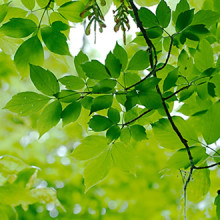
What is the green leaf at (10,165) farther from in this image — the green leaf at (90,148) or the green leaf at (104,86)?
the green leaf at (104,86)

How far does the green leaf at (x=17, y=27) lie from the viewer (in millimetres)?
660

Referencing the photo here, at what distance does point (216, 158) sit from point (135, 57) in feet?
0.90

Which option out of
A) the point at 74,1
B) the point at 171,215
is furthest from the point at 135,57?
the point at 171,215

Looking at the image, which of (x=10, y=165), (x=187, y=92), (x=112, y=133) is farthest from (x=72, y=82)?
(x=10, y=165)

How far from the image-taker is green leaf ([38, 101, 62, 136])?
2.06 feet

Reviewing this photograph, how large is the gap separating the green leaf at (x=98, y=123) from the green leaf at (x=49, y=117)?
72mm

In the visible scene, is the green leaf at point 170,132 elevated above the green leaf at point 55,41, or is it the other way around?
the green leaf at point 55,41

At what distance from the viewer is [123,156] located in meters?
0.69

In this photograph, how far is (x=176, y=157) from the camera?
0.64 meters

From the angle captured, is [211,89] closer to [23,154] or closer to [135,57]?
[135,57]

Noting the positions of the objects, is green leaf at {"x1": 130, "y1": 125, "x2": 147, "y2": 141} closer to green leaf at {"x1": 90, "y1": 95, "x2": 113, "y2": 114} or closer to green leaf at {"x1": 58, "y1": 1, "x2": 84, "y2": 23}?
green leaf at {"x1": 90, "y1": 95, "x2": 113, "y2": 114}

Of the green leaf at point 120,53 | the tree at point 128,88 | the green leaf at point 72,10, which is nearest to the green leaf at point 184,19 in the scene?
Answer: the tree at point 128,88

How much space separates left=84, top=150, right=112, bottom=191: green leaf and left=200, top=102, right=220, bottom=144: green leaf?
0.22 metres

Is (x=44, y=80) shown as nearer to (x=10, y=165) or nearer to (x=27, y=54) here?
(x=27, y=54)
